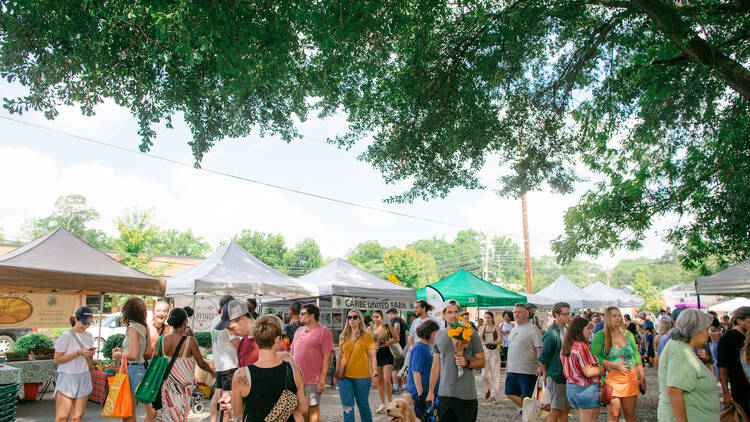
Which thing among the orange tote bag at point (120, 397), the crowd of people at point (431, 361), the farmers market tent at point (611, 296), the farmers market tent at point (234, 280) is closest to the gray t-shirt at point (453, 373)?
the crowd of people at point (431, 361)

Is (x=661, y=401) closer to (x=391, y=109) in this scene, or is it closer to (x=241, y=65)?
(x=241, y=65)

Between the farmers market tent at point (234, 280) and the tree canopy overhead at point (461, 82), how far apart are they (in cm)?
393

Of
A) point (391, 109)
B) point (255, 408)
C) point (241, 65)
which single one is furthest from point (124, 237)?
point (255, 408)

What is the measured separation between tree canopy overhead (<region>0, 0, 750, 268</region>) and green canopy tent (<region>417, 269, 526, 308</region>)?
5.16 meters

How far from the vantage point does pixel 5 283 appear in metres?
8.36

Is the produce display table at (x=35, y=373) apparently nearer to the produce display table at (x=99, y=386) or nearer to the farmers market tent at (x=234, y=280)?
the produce display table at (x=99, y=386)

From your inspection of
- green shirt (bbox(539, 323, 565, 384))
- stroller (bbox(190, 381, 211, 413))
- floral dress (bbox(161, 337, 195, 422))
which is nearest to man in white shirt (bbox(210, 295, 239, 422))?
floral dress (bbox(161, 337, 195, 422))

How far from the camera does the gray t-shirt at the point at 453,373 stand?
5.20m

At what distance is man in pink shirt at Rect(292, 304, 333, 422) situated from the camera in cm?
621

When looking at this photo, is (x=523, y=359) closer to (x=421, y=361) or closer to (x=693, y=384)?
(x=421, y=361)

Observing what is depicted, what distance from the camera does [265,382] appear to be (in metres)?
3.55

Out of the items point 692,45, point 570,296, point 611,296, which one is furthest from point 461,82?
point 611,296

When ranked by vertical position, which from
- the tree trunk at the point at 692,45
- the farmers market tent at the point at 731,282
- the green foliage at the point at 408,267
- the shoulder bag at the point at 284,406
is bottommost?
the shoulder bag at the point at 284,406

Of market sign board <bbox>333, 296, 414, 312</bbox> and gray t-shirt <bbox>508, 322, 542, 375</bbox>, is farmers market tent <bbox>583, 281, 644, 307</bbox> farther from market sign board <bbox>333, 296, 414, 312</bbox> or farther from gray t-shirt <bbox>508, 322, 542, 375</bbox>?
gray t-shirt <bbox>508, 322, 542, 375</bbox>
